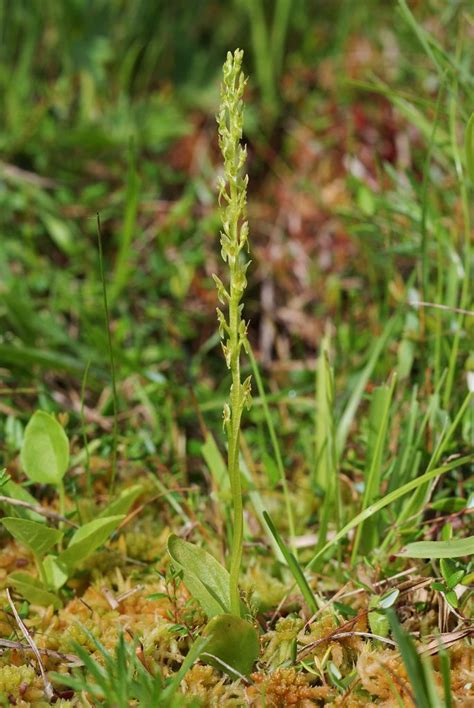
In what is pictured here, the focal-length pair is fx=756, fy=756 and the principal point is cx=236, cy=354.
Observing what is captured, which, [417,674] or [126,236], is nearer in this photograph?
[417,674]

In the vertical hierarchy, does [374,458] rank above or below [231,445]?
below

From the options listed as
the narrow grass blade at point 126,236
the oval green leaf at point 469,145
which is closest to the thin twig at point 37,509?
the narrow grass blade at point 126,236

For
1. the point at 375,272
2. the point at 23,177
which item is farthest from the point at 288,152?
the point at 23,177

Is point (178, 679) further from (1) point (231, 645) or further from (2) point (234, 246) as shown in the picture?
(2) point (234, 246)

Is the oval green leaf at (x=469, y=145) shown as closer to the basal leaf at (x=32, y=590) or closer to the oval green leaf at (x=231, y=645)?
the oval green leaf at (x=231, y=645)

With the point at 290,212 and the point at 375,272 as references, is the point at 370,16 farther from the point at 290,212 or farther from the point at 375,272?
the point at 375,272

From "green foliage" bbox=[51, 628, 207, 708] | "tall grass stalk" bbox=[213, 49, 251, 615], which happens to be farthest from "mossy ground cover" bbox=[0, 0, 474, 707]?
"tall grass stalk" bbox=[213, 49, 251, 615]

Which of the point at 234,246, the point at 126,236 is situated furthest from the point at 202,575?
the point at 126,236
